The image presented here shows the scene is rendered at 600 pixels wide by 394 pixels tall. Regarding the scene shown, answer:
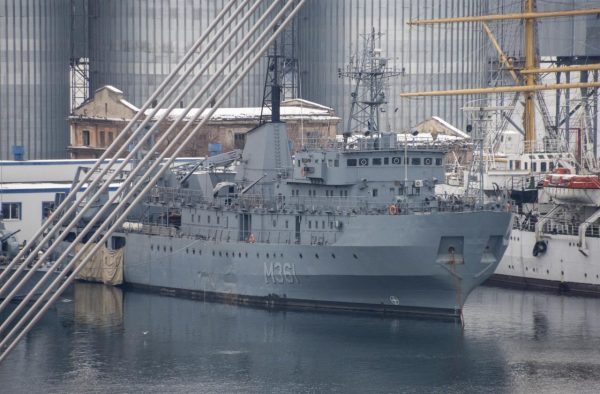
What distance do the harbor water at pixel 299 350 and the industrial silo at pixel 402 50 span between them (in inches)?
1207

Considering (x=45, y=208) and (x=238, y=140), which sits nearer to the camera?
(x=45, y=208)

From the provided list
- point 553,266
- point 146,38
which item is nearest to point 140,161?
point 553,266

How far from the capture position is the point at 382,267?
50281 mm

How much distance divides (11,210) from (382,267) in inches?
721

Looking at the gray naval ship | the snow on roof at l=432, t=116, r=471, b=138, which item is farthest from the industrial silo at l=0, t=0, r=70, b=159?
the gray naval ship

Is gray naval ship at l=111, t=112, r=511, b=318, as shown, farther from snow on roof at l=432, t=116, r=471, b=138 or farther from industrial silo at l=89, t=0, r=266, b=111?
industrial silo at l=89, t=0, r=266, b=111

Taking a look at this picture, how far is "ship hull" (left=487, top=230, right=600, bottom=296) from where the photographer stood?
56.2 meters

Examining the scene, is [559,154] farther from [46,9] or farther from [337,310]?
[46,9]

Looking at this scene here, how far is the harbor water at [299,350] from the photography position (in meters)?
40.5

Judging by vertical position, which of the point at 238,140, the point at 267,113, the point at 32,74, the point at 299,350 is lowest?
the point at 299,350

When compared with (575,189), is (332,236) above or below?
below

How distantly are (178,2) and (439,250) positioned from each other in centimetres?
3587

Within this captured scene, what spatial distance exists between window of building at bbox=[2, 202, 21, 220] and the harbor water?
7729mm

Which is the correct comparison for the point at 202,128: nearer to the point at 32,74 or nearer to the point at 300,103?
the point at 300,103
